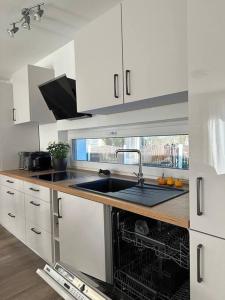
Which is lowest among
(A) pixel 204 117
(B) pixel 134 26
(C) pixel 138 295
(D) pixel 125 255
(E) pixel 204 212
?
(C) pixel 138 295

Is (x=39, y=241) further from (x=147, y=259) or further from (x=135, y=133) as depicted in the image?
(x=135, y=133)

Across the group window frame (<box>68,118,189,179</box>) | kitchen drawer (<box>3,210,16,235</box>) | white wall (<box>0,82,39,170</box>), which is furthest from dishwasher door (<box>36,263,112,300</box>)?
white wall (<box>0,82,39,170</box>)

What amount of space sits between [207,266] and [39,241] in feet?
5.56

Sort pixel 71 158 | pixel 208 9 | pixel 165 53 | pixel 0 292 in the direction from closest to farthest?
1. pixel 208 9
2. pixel 165 53
3. pixel 0 292
4. pixel 71 158

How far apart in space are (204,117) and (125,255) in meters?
1.10

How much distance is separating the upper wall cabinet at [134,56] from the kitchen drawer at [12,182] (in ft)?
3.90

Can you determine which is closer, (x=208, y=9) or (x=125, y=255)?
(x=208, y=9)

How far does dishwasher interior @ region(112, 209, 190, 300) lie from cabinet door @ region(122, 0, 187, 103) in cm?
82

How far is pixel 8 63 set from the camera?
118 inches

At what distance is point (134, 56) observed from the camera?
→ 1.44 m

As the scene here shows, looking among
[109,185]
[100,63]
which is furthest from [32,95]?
[109,185]

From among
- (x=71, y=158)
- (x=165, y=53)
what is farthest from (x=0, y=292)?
(x=165, y=53)

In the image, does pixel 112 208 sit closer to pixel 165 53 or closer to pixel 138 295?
pixel 138 295

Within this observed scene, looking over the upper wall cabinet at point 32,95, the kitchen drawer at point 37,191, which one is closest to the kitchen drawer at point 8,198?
the kitchen drawer at point 37,191
